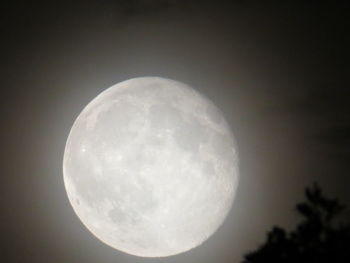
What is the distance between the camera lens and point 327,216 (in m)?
9.70

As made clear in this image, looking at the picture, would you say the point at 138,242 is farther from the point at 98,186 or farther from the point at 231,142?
the point at 231,142

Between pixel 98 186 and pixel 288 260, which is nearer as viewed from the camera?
pixel 288 260

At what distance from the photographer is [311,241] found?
956 centimetres

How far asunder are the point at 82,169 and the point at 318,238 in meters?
12.2

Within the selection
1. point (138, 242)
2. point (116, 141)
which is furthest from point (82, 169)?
point (138, 242)

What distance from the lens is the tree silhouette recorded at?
9.04m

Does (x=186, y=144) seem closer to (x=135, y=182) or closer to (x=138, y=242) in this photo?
(x=135, y=182)

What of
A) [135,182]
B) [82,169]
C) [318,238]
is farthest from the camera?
[82,169]

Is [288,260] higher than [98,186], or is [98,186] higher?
[98,186]

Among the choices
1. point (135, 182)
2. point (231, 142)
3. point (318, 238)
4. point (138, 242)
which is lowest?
point (318, 238)

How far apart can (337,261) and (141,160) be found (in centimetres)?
1037

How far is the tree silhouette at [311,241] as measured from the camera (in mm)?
9039

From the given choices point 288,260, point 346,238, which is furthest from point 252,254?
point 346,238

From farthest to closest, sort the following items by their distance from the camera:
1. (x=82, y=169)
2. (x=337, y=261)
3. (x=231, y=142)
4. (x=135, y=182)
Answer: (x=231, y=142) < (x=82, y=169) < (x=135, y=182) < (x=337, y=261)
